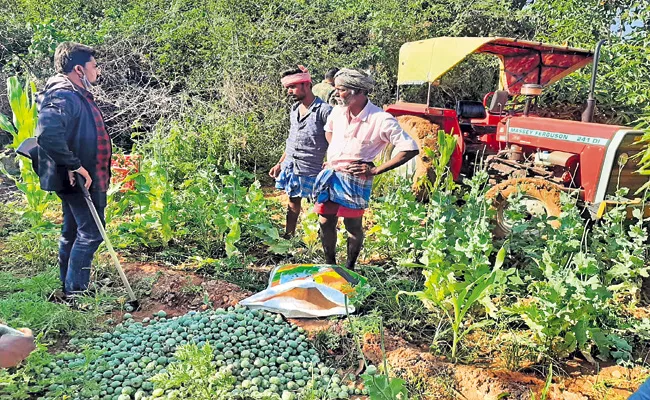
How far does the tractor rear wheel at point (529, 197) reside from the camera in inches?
175

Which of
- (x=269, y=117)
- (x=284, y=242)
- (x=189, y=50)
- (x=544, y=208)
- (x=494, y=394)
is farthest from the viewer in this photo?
(x=189, y=50)

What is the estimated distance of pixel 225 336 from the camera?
2.99 metres

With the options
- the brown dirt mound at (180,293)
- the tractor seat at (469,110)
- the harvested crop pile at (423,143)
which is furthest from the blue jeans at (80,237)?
the tractor seat at (469,110)

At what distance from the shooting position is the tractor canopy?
5.28 m

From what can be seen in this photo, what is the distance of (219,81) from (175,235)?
427 cm

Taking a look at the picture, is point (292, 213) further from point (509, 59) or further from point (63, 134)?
point (509, 59)

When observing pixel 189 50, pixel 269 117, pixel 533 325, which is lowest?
pixel 533 325

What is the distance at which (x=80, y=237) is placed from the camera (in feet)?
11.3

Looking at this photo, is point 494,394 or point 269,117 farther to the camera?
point 269,117

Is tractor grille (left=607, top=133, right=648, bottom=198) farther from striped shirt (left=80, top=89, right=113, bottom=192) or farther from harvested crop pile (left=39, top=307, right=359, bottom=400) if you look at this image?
striped shirt (left=80, top=89, right=113, bottom=192)

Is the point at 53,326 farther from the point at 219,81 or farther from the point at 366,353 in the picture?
the point at 219,81

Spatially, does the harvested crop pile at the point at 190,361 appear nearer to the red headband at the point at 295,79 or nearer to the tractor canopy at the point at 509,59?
the red headband at the point at 295,79

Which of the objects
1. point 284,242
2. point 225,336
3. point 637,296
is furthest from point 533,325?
point 284,242

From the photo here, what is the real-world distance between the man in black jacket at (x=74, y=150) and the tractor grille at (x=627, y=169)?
4.04 m
